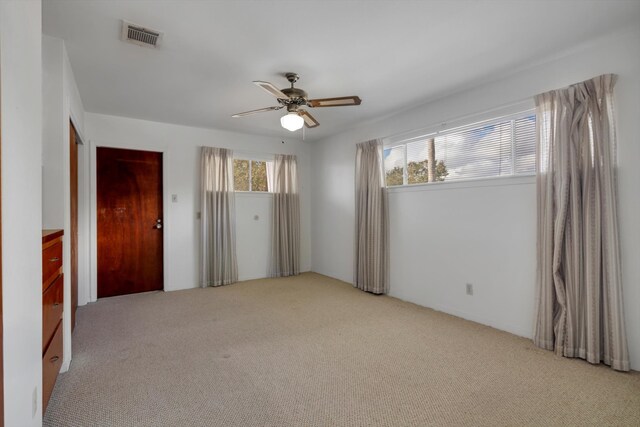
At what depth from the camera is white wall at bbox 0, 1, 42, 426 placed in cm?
109

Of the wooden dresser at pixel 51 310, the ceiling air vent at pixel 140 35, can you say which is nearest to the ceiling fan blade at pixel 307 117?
the ceiling air vent at pixel 140 35

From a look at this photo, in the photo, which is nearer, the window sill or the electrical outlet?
the electrical outlet

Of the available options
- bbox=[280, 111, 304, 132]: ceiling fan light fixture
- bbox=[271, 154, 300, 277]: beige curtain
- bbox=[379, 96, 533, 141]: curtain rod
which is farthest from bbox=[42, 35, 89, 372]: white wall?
bbox=[379, 96, 533, 141]: curtain rod

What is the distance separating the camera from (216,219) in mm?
4902

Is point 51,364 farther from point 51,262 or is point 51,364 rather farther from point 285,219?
point 285,219

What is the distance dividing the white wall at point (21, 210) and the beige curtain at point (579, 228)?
336 centimetres

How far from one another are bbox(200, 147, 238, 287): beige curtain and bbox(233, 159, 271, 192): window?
29 centimetres

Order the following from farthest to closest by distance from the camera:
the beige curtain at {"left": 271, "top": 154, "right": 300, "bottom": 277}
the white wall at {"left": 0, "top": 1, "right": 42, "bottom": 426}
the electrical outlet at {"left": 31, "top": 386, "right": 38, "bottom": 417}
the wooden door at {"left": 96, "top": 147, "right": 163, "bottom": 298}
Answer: the beige curtain at {"left": 271, "top": 154, "right": 300, "bottom": 277} < the wooden door at {"left": 96, "top": 147, "right": 163, "bottom": 298} < the electrical outlet at {"left": 31, "top": 386, "right": 38, "bottom": 417} < the white wall at {"left": 0, "top": 1, "right": 42, "bottom": 426}

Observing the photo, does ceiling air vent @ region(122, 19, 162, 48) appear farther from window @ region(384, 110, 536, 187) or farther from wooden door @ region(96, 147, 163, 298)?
window @ region(384, 110, 536, 187)

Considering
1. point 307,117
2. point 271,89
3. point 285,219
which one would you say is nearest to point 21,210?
point 271,89

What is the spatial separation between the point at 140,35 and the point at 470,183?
329 centimetres

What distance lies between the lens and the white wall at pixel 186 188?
437 cm

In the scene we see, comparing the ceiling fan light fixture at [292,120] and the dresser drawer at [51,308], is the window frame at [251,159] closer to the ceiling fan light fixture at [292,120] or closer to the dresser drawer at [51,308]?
the ceiling fan light fixture at [292,120]

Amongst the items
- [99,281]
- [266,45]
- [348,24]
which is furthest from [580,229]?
[99,281]
